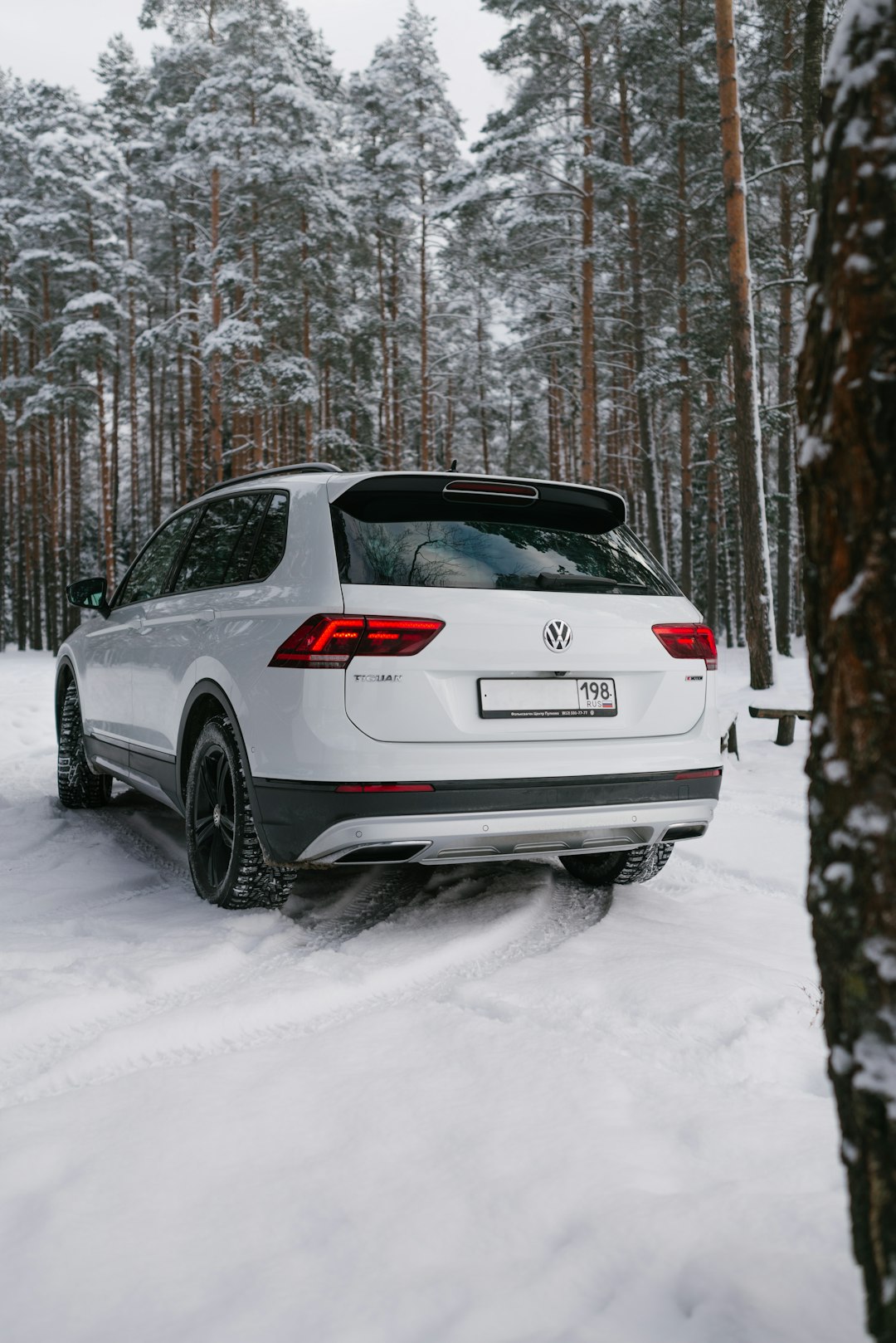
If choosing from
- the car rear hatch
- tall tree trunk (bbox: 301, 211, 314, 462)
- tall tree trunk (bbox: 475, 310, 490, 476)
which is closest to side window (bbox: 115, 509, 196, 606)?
the car rear hatch

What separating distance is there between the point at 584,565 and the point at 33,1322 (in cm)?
301

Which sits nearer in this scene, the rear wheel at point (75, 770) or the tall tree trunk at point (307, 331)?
the rear wheel at point (75, 770)

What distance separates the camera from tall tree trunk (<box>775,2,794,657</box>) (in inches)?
732

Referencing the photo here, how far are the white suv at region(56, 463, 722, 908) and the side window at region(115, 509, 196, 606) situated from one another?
39.4 inches

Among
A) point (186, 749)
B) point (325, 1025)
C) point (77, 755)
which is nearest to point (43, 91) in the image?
point (77, 755)

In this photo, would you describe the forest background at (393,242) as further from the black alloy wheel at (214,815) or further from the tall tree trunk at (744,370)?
the black alloy wheel at (214,815)

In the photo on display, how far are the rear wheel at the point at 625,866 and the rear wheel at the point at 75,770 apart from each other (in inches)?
135

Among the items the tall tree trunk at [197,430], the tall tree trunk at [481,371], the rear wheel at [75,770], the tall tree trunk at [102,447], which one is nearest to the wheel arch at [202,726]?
the rear wheel at [75,770]

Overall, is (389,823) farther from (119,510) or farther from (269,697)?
(119,510)

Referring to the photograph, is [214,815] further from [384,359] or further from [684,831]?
[384,359]

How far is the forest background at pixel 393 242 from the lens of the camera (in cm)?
1959

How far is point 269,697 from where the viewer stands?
3.71 metres

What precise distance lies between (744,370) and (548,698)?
11.0 meters

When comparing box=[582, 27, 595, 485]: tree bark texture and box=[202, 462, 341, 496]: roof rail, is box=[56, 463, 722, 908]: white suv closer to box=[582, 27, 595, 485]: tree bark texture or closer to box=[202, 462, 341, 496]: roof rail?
box=[202, 462, 341, 496]: roof rail
